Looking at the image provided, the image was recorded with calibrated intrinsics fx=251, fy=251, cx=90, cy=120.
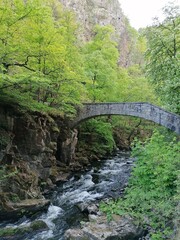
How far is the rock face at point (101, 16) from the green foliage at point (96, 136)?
23.5 metres

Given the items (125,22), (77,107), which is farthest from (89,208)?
(125,22)

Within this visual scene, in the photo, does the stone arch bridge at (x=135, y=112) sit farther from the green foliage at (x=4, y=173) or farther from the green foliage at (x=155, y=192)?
the green foliage at (x=4, y=173)

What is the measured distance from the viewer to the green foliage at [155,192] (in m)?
6.82

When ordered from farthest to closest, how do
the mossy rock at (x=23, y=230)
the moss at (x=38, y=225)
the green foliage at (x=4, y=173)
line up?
the green foliage at (x=4, y=173) → the moss at (x=38, y=225) → the mossy rock at (x=23, y=230)

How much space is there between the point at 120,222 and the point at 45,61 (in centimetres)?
752

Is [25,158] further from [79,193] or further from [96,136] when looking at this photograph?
[96,136]

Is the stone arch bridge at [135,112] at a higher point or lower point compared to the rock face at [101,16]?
lower

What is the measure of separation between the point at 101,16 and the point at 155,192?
139 feet

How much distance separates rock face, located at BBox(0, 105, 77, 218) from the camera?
9367 mm

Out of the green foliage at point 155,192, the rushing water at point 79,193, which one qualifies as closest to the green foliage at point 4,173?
the rushing water at point 79,193

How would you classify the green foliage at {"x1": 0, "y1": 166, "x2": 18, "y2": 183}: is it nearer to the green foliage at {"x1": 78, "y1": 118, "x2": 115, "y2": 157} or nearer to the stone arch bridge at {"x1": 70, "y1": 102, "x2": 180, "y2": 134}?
the stone arch bridge at {"x1": 70, "y1": 102, "x2": 180, "y2": 134}

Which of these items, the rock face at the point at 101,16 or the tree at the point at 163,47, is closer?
the tree at the point at 163,47

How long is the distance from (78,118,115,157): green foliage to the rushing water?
1.49 metres

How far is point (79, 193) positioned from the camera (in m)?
12.2
